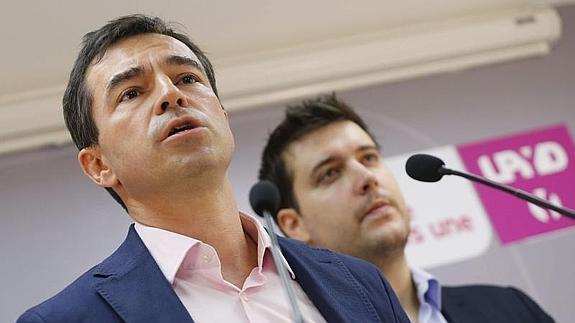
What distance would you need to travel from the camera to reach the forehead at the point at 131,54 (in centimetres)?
160

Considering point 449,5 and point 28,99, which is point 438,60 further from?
point 28,99

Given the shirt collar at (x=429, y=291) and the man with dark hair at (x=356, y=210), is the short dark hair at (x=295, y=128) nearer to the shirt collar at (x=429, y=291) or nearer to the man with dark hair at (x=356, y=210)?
the man with dark hair at (x=356, y=210)

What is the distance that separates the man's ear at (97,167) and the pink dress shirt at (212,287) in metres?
0.18

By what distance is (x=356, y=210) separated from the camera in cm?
232

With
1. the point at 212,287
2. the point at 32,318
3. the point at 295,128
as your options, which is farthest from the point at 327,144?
the point at 32,318

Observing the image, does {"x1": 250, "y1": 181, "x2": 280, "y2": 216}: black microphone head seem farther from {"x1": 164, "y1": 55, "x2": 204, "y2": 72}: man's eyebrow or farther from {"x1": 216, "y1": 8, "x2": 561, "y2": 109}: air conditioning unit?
{"x1": 216, "y1": 8, "x2": 561, "y2": 109}: air conditioning unit

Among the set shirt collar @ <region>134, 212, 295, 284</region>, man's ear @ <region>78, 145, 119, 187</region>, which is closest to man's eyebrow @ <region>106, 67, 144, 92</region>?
man's ear @ <region>78, 145, 119, 187</region>

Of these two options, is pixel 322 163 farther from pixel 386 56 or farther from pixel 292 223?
pixel 386 56

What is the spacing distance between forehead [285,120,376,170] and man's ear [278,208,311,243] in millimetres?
138

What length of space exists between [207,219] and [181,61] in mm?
320

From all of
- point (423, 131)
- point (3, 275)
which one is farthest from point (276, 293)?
point (423, 131)

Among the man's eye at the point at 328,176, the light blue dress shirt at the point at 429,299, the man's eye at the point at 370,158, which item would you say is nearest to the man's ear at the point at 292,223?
the man's eye at the point at 328,176

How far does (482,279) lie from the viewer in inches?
114

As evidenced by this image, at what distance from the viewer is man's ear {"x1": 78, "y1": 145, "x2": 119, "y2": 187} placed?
5.30 ft
